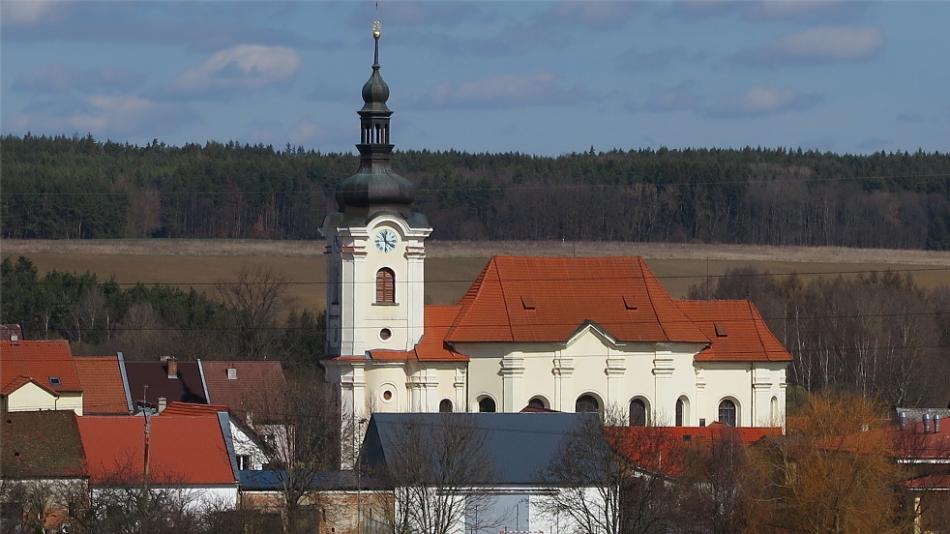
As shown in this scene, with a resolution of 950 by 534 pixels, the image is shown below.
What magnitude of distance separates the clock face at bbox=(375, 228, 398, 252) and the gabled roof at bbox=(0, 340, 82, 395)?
32.0 ft

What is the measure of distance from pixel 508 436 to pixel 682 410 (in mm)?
16370

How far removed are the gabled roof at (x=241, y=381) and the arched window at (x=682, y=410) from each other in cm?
1198

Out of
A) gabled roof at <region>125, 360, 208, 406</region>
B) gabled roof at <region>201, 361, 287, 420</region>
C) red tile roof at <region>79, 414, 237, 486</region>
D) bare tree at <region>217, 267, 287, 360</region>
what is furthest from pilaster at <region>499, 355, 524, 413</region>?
bare tree at <region>217, 267, 287, 360</region>

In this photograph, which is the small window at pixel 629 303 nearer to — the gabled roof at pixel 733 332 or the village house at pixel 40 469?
the gabled roof at pixel 733 332

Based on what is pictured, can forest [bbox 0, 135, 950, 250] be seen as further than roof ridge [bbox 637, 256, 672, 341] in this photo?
Yes

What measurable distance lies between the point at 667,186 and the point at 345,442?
82.2 metres

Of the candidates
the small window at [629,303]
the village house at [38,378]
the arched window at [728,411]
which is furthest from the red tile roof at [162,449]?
the arched window at [728,411]

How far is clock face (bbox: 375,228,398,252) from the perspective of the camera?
72.9m

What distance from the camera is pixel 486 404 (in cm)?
7306

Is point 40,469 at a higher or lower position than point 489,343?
lower

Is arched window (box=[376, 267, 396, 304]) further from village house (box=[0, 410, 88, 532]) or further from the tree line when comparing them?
the tree line

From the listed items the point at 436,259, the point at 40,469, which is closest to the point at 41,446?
the point at 40,469

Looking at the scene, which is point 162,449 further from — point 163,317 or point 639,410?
point 163,317

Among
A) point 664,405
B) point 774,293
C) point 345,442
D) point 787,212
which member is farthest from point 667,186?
point 345,442
